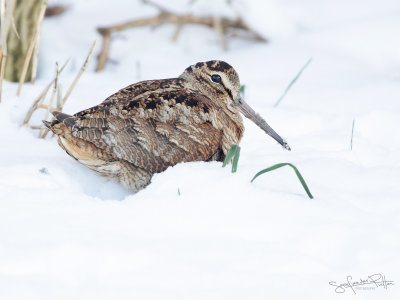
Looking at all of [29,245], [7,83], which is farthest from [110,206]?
[7,83]

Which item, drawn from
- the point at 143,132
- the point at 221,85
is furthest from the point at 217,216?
the point at 221,85

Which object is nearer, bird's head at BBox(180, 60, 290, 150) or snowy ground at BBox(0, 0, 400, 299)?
snowy ground at BBox(0, 0, 400, 299)

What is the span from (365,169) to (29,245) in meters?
1.74

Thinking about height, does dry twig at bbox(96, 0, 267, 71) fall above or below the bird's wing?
below

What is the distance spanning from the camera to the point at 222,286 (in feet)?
7.56

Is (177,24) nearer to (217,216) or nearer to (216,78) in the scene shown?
(216,78)

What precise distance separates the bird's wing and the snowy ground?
0.12 metres

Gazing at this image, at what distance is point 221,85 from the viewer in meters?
3.74

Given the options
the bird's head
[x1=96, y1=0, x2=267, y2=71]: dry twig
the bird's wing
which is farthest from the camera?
[x1=96, y1=0, x2=267, y2=71]: dry twig

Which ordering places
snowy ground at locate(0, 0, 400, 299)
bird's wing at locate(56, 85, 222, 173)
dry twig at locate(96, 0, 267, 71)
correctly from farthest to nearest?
dry twig at locate(96, 0, 267, 71), bird's wing at locate(56, 85, 222, 173), snowy ground at locate(0, 0, 400, 299)

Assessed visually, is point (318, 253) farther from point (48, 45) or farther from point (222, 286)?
point (48, 45)

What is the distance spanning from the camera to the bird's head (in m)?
3.70

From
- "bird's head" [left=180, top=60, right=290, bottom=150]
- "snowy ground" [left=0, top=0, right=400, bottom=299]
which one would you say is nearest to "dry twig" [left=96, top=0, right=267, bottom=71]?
"snowy ground" [left=0, top=0, right=400, bottom=299]

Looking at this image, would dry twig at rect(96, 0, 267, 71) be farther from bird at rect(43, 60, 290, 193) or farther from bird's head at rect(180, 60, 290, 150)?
bird at rect(43, 60, 290, 193)
